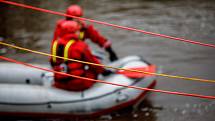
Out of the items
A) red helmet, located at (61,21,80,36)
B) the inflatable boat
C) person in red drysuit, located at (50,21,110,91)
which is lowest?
the inflatable boat

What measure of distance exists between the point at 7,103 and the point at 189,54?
120 inches

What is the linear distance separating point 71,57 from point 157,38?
2687 millimetres

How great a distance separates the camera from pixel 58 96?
3.83 metres

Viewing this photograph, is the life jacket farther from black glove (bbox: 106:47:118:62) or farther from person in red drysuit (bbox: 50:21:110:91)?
black glove (bbox: 106:47:118:62)

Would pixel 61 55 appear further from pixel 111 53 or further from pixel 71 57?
pixel 111 53

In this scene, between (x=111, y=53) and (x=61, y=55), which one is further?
(x=111, y=53)

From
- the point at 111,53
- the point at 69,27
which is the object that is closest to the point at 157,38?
the point at 111,53

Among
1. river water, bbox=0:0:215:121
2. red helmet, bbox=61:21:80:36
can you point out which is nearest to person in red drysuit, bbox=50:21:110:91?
red helmet, bbox=61:21:80:36

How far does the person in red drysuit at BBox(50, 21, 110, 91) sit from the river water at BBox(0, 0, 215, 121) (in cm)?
60

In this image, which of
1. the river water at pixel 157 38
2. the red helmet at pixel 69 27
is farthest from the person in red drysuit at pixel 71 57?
the river water at pixel 157 38

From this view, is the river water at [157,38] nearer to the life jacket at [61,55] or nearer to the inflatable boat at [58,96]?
the inflatable boat at [58,96]

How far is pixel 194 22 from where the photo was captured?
6438 millimetres

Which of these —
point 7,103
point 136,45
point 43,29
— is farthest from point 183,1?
point 7,103

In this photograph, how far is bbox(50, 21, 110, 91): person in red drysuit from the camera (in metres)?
3.64
